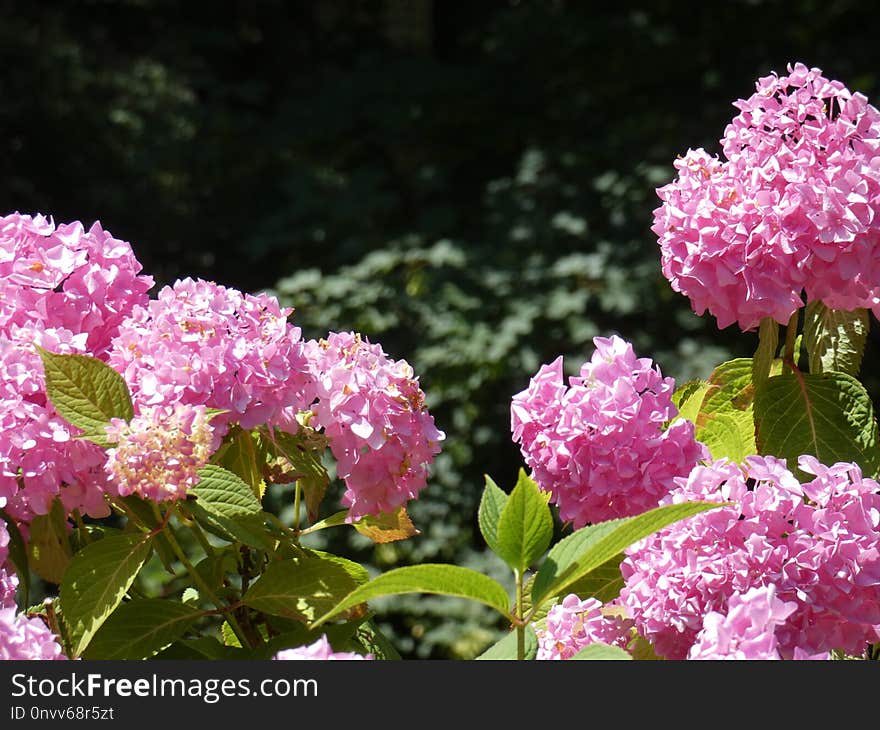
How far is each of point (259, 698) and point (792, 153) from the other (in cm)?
56

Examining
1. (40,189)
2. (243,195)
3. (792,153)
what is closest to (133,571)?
(792,153)

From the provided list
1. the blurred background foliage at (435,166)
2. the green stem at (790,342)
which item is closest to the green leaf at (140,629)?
the green stem at (790,342)

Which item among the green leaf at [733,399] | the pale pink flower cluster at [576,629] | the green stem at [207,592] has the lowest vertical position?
the pale pink flower cluster at [576,629]

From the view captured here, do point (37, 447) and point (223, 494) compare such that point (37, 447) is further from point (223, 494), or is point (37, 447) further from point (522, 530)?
point (522, 530)

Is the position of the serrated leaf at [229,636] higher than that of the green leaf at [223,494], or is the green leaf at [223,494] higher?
the green leaf at [223,494]

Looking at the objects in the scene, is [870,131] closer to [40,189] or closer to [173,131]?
[40,189]

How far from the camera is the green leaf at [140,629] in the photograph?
0.83 metres

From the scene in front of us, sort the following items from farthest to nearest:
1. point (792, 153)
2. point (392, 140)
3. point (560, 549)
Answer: point (392, 140), point (792, 153), point (560, 549)

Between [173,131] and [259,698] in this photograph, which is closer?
[259,698]

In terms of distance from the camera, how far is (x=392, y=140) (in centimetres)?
554

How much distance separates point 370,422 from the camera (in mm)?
917

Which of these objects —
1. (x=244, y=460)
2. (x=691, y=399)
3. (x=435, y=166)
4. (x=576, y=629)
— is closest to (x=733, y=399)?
(x=691, y=399)

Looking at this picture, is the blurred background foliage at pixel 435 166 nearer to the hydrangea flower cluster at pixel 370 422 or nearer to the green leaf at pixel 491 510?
the hydrangea flower cluster at pixel 370 422

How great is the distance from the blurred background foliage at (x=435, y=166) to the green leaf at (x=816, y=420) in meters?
3.06
